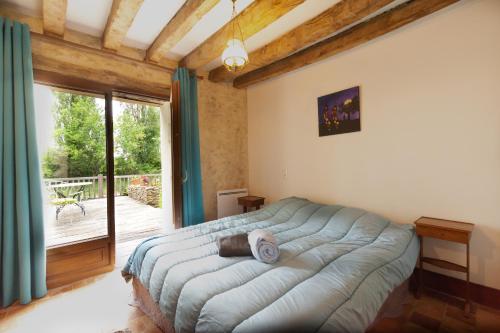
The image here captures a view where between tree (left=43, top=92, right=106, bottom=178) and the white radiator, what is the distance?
167cm

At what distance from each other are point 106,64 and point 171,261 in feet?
8.20

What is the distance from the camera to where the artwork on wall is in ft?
8.86

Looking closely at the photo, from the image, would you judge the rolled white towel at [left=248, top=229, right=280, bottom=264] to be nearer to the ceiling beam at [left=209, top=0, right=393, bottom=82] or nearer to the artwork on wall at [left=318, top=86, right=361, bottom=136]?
the artwork on wall at [left=318, top=86, right=361, bottom=136]

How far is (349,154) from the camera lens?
2.79 metres

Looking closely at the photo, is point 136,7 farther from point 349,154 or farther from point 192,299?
point 349,154

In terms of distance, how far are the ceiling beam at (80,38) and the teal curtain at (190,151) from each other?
0.27m

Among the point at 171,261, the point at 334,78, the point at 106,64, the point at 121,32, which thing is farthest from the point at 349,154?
the point at 106,64

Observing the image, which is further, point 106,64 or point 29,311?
point 106,64

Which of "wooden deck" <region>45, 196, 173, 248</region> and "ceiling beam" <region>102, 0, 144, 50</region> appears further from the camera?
"wooden deck" <region>45, 196, 173, 248</region>

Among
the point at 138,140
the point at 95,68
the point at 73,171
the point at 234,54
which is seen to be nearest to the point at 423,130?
the point at 234,54

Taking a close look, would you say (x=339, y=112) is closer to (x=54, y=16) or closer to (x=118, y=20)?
(x=118, y=20)

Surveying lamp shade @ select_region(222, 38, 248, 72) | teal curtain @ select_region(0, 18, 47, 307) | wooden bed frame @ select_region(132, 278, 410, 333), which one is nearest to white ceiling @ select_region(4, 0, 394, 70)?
teal curtain @ select_region(0, 18, 47, 307)

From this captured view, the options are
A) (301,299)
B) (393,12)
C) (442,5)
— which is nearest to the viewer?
(301,299)

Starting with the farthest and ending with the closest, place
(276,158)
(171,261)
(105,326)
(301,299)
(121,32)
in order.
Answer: (276,158) → (121,32) → (105,326) → (171,261) → (301,299)
